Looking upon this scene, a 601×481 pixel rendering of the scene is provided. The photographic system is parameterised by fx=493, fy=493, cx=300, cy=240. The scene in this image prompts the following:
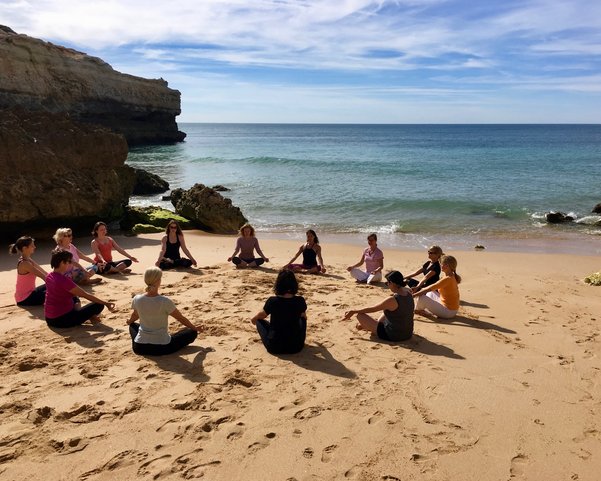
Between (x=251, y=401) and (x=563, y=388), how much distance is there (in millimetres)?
3222

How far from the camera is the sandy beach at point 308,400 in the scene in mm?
3764

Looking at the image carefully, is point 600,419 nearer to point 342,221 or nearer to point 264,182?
point 342,221

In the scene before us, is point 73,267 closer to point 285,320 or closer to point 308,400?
point 285,320

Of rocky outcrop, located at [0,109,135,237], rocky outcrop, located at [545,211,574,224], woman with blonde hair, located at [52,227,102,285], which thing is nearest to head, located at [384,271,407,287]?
woman with blonde hair, located at [52,227,102,285]

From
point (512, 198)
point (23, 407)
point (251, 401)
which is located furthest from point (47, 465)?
point (512, 198)

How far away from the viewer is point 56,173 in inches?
509

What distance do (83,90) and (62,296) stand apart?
51799mm

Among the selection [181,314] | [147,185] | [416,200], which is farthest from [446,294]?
[147,185]

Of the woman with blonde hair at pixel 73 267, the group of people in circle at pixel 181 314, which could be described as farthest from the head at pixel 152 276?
the woman with blonde hair at pixel 73 267

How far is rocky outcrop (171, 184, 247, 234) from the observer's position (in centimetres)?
1563

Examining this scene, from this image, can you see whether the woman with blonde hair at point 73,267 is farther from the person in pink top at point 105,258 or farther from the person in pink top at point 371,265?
the person in pink top at point 371,265

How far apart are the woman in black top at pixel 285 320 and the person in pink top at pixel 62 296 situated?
2.50 meters

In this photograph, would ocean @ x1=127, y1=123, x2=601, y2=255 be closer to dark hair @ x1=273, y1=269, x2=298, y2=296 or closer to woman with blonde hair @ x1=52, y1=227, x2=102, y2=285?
woman with blonde hair @ x1=52, y1=227, x2=102, y2=285

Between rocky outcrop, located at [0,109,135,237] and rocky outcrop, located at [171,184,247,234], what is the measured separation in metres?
2.11
